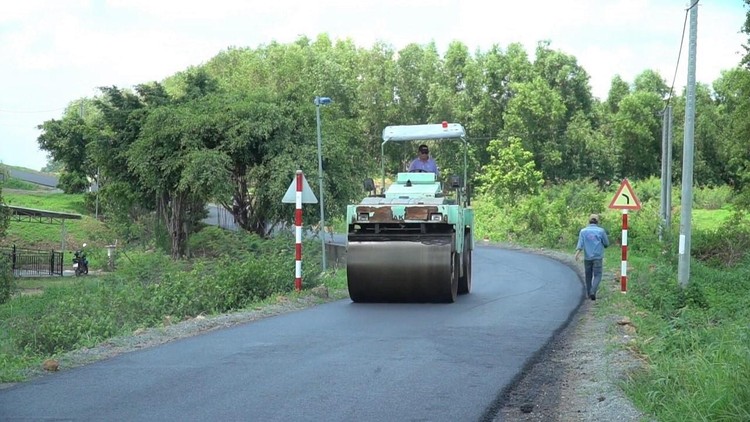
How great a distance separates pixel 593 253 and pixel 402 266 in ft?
15.2

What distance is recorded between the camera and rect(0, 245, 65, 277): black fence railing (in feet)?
150

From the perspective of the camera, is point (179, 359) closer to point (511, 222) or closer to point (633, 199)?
point (633, 199)

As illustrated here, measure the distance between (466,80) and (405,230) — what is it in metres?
52.4

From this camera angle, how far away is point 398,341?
11430mm

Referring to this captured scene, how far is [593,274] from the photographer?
1856 centimetres

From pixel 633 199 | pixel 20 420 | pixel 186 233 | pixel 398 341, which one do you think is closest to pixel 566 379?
pixel 398 341

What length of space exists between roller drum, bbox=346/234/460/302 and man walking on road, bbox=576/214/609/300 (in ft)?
11.9

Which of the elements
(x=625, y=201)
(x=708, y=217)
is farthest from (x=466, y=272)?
(x=708, y=217)

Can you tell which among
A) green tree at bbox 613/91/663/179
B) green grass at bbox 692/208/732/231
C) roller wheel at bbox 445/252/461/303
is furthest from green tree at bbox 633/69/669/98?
roller wheel at bbox 445/252/461/303

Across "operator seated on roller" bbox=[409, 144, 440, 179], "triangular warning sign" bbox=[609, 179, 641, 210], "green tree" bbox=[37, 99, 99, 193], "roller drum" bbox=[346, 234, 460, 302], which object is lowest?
"roller drum" bbox=[346, 234, 460, 302]

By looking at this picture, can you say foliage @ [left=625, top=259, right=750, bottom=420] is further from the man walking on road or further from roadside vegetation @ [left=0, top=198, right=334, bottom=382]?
roadside vegetation @ [left=0, top=198, right=334, bottom=382]

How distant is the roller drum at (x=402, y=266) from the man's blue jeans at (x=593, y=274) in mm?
3630

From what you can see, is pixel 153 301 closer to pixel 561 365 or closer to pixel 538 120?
pixel 561 365

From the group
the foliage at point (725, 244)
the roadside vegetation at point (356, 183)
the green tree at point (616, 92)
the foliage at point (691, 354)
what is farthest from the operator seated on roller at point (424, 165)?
the green tree at point (616, 92)
